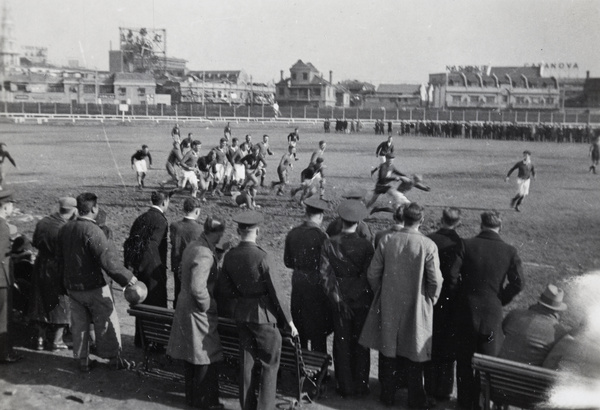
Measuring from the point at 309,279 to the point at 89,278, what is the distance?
83.8 inches

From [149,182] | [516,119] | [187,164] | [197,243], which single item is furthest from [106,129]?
[197,243]

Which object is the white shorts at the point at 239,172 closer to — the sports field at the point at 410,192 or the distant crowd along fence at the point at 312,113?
the sports field at the point at 410,192

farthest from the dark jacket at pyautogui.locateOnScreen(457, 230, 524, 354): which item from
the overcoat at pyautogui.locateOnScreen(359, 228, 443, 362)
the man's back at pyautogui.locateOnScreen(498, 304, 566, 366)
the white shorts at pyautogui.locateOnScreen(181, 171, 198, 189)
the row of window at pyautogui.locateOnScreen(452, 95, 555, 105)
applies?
the row of window at pyautogui.locateOnScreen(452, 95, 555, 105)

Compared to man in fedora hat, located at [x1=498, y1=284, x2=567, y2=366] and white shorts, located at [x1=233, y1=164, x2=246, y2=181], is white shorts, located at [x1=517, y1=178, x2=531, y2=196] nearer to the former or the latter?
white shorts, located at [x1=233, y1=164, x2=246, y2=181]

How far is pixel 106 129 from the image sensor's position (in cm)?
4544

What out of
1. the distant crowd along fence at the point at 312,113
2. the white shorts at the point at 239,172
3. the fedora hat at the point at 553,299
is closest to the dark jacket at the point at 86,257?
the fedora hat at the point at 553,299

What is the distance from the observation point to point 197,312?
512 centimetres

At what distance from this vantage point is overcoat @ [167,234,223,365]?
16.4 ft

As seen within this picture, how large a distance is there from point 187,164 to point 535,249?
30.8ft

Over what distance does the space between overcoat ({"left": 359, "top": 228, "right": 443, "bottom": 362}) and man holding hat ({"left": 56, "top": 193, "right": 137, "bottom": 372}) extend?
240 centimetres

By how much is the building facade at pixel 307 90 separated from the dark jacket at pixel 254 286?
4472 cm

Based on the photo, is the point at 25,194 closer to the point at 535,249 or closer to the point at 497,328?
the point at 535,249

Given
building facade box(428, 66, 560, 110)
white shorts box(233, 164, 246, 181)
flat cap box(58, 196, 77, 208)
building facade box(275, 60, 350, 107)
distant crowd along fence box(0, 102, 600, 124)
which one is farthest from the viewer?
building facade box(428, 66, 560, 110)

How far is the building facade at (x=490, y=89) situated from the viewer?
67375mm
